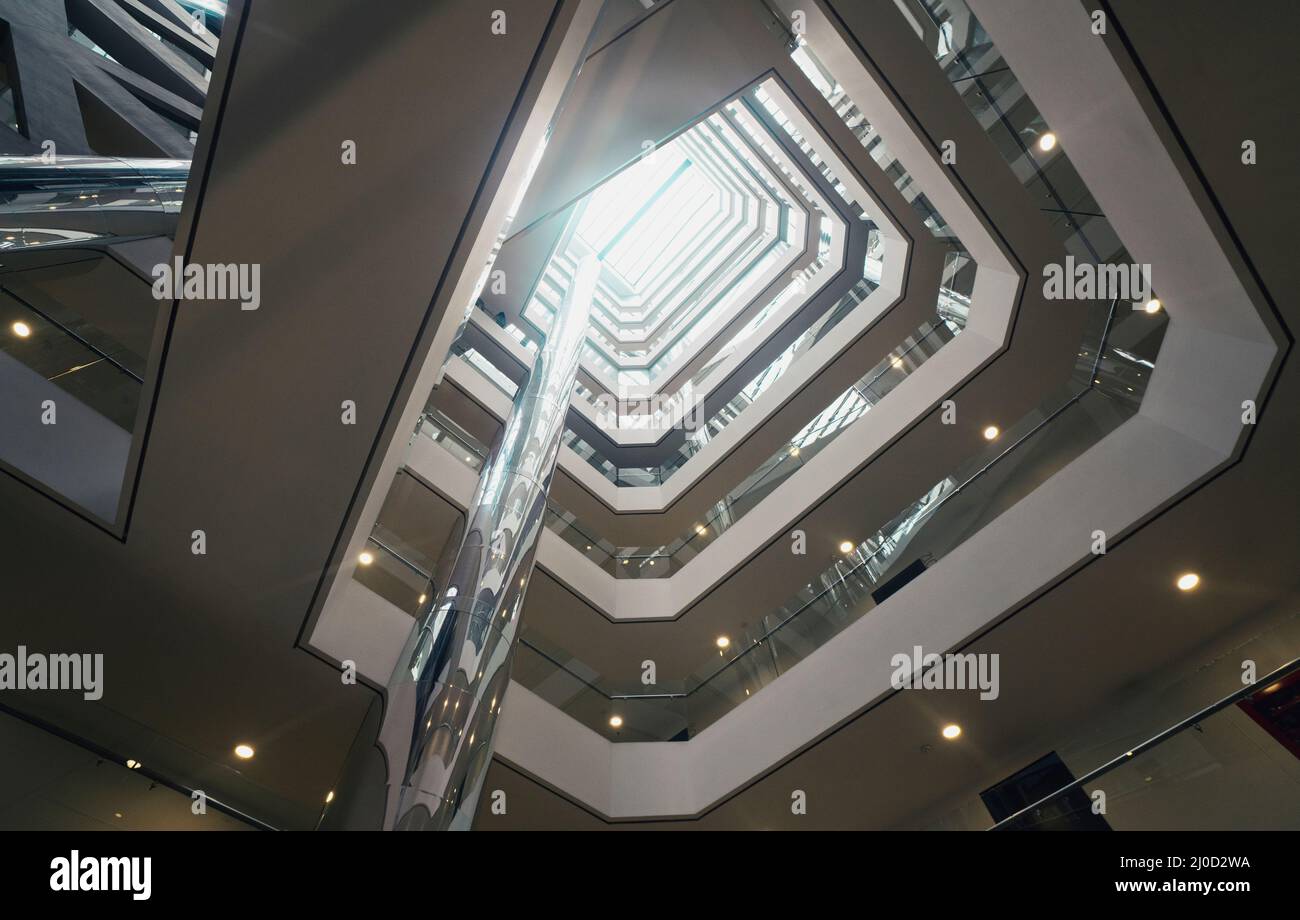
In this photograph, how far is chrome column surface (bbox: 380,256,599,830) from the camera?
6.46 feet

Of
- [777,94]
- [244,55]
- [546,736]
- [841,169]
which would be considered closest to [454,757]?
[244,55]

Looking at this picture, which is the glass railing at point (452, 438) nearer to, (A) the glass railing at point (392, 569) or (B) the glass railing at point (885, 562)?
(A) the glass railing at point (392, 569)

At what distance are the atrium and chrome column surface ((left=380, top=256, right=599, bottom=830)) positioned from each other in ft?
0.06

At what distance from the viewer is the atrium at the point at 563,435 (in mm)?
3078

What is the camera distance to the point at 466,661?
236cm

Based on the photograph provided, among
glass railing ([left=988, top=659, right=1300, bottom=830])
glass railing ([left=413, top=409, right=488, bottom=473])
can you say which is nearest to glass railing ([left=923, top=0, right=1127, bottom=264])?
glass railing ([left=988, top=659, right=1300, bottom=830])
